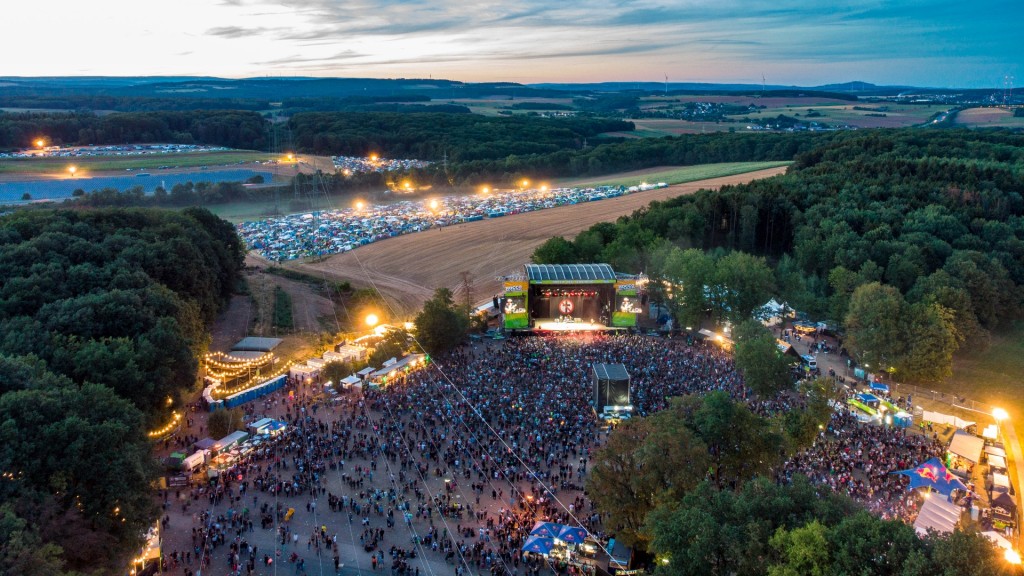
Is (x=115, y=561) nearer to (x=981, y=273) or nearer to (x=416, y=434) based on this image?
(x=416, y=434)

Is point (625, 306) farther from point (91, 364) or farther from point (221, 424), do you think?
point (91, 364)

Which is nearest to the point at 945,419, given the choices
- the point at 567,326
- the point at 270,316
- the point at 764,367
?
the point at 764,367

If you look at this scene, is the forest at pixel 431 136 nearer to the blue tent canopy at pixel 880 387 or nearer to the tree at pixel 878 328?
the tree at pixel 878 328

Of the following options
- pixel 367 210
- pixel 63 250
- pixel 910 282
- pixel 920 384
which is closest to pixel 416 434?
pixel 63 250

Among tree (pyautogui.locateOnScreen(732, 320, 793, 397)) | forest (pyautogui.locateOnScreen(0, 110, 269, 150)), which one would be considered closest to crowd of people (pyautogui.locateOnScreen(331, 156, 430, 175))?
forest (pyautogui.locateOnScreen(0, 110, 269, 150))

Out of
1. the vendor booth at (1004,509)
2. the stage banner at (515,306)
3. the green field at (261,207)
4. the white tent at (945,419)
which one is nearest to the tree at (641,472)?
the vendor booth at (1004,509)
